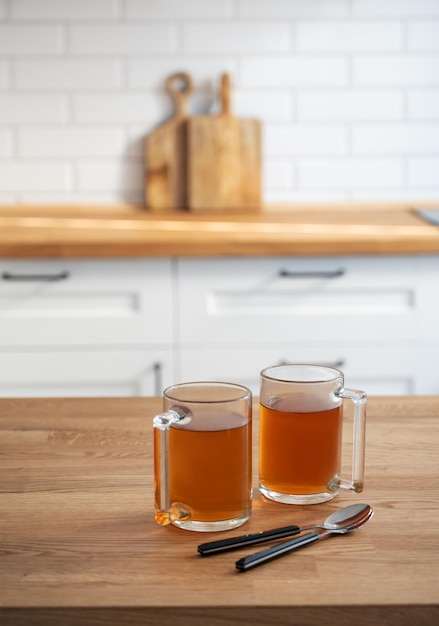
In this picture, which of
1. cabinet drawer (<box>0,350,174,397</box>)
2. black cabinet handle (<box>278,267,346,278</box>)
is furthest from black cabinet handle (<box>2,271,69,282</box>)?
black cabinet handle (<box>278,267,346,278</box>)

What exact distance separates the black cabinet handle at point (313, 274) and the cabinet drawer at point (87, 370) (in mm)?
348

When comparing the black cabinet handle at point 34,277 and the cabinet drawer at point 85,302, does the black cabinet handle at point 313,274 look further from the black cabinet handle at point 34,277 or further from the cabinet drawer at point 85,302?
the black cabinet handle at point 34,277

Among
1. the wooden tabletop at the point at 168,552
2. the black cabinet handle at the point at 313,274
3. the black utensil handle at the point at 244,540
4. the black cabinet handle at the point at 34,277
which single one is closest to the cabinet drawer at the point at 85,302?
the black cabinet handle at the point at 34,277

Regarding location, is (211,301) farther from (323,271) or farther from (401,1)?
(401,1)

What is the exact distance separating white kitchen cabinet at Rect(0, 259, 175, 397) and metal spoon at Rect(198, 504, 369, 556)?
1450mm

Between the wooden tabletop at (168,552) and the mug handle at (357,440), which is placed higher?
the mug handle at (357,440)

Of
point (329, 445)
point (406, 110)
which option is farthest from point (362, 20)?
point (329, 445)

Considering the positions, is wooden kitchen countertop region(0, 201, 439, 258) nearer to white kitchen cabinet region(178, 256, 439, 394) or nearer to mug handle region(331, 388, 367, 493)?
white kitchen cabinet region(178, 256, 439, 394)

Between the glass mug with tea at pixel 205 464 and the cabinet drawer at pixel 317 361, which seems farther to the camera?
the cabinet drawer at pixel 317 361

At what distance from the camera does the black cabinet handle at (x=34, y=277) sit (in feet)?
7.26

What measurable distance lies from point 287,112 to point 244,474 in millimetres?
2153

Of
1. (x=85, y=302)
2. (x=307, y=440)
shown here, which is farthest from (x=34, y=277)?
(x=307, y=440)

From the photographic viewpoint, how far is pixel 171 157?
275 cm

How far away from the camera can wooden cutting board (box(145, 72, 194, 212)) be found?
8.99 feet
